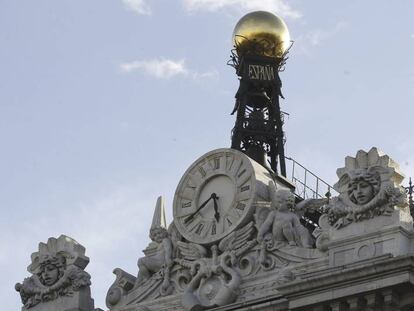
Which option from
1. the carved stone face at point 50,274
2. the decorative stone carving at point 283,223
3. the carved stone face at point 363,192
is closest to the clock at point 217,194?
the decorative stone carving at point 283,223

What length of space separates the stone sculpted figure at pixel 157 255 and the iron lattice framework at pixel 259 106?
7729 mm

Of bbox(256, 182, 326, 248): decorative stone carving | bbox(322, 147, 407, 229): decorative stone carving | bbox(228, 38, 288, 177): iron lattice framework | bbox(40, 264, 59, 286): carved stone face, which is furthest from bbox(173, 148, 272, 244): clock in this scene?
bbox(228, 38, 288, 177): iron lattice framework

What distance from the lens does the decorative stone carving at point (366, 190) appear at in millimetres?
54438

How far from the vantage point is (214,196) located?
194 ft

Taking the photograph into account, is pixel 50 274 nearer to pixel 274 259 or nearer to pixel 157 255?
pixel 157 255

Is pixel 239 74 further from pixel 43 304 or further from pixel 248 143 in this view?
pixel 43 304

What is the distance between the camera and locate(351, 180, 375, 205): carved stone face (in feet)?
180

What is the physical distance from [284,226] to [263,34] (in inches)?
454

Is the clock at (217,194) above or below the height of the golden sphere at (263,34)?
below

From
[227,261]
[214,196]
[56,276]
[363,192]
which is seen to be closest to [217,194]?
[214,196]

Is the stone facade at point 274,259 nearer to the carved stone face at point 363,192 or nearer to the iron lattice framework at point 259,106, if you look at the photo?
the carved stone face at point 363,192

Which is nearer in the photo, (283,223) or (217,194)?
(283,223)

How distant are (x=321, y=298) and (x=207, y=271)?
513 cm

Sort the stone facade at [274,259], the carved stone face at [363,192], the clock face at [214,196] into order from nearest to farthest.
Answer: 1. the stone facade at [274,259]
2. the carved stone face at [363,192]
3. the clock face at [214,196]
